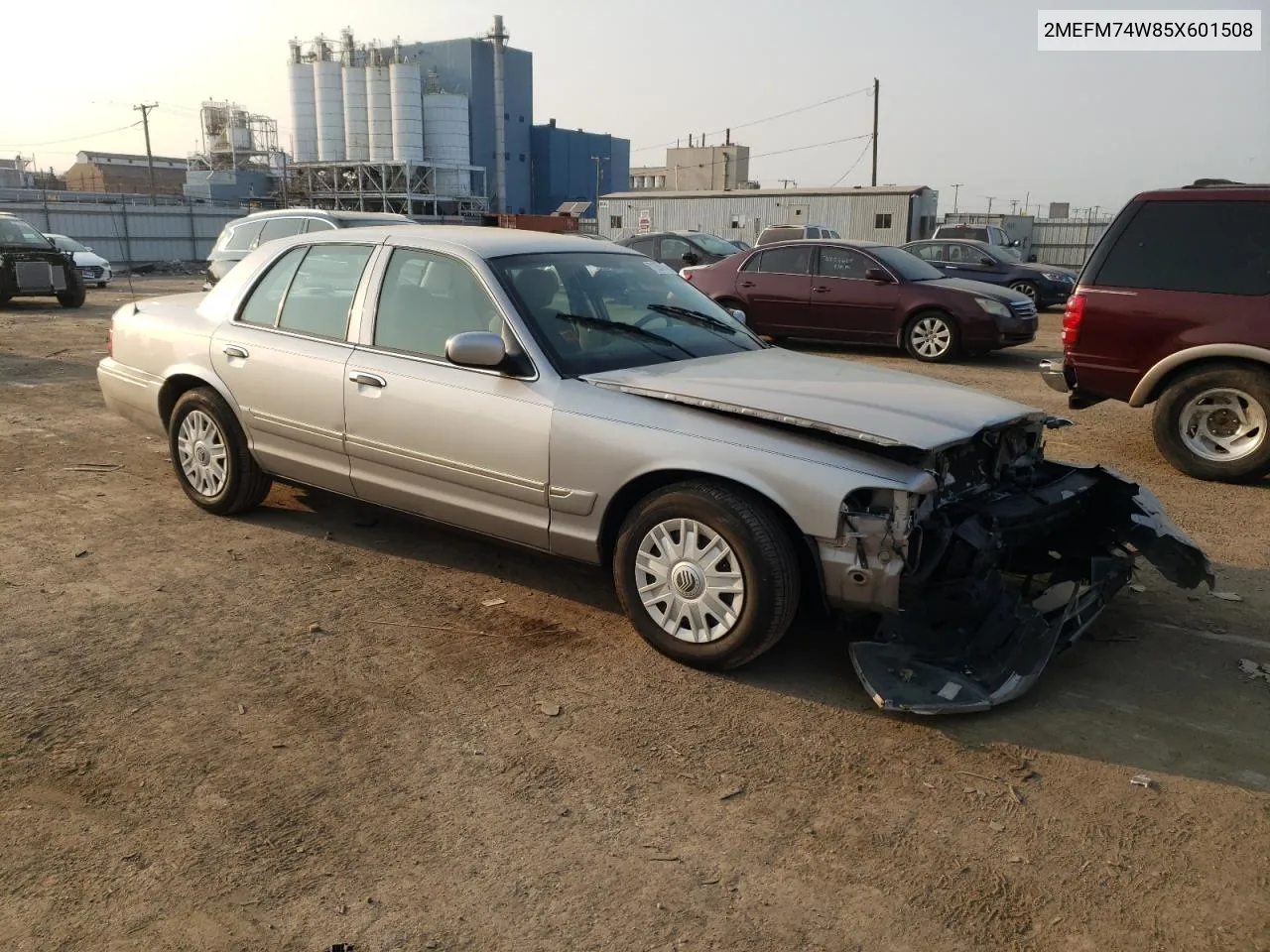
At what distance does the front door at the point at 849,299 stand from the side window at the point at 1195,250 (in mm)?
5870

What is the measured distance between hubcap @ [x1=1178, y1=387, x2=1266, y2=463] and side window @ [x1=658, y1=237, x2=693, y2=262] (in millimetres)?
10939

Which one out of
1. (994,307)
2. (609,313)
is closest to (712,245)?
(994,307)

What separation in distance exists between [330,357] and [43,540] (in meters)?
1.98

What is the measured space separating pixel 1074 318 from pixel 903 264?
6.16 m

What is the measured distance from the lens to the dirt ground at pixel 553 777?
260 centimetres

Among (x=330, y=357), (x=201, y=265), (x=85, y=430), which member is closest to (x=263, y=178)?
(x=201, y=265)

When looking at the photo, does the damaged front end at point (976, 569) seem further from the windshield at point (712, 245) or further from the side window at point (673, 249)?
the windshield at point (712, 245)

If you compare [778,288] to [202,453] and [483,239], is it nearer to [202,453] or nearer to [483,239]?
[483,239]

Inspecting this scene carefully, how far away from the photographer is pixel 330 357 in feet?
16.1

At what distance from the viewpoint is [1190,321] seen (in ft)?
22.5

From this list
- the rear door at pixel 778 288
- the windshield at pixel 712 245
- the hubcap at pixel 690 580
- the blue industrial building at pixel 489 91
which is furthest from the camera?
the blue industrial building at pixel 489 91

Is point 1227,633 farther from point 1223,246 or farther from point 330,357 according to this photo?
point 330,357

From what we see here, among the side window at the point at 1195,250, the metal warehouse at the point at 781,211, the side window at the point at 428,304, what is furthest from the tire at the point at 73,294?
the metal warehouse at the point at 781,211

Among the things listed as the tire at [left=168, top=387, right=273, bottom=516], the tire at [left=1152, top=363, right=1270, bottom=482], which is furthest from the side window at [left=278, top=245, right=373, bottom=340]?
the tire at [left=1152, top=363, right=1270, bottom=482]
